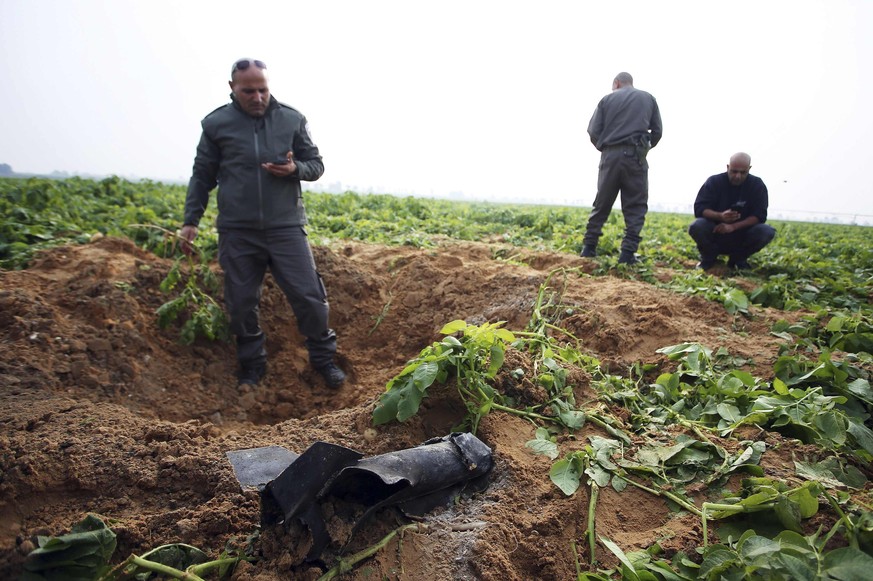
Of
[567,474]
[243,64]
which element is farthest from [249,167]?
[567,474]

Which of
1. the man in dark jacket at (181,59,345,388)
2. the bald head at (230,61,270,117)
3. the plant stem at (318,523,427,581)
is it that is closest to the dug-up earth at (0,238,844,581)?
the plant stem at (318,523,427,581)

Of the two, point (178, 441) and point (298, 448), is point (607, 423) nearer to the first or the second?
point (298, 448)

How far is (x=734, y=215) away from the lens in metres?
5.63

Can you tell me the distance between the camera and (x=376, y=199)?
1292cm

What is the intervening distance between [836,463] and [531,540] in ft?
4.16

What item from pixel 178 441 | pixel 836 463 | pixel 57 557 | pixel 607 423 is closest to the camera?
pixel 57 557

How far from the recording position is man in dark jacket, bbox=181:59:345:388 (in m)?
3.32

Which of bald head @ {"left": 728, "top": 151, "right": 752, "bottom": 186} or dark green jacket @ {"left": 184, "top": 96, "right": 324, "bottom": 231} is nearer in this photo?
dark green jacket @ {"left": 184, "top": 96, "right": 324, "bottom": 231}

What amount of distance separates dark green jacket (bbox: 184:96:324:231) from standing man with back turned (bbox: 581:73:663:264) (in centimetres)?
365

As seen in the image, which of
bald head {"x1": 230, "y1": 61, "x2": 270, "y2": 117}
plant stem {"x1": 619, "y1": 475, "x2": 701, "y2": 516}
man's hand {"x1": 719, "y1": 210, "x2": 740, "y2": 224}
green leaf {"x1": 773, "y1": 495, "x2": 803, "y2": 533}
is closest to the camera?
green leaf {"x1": 773, "y1": 495, "x2": 803, "y2": 533}

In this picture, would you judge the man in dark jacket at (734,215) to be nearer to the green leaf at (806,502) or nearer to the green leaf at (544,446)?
the green leaf at (544,446)

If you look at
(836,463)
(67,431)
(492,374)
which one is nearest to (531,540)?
(492,374)

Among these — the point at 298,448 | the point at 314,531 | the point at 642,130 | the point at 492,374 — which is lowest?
the point at 298,448

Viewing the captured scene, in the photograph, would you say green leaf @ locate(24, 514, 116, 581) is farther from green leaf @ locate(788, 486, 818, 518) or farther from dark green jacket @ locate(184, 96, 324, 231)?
dark green jacket @ locate(184, 96, 324, 231)
